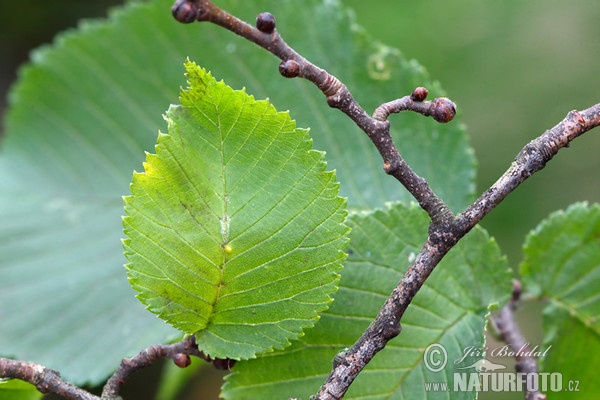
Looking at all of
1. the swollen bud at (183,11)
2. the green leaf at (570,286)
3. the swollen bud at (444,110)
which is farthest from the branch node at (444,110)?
the green leaf at (570,286)

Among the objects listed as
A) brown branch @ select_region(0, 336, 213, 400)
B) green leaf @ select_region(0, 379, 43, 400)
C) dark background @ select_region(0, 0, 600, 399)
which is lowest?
green leaf @ select_region(0, 379, 43, 400)

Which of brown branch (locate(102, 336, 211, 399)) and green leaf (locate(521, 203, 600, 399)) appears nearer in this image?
brown branch (locate(102, 336, 211, 399))

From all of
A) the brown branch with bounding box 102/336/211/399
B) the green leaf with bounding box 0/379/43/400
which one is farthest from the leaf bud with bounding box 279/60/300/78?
the green leaf with bounding box 0/379/43/400

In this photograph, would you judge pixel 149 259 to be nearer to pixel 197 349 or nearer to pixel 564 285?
pixel 197 349

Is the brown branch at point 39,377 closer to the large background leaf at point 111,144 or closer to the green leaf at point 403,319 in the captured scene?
the green leaf at point 403,319

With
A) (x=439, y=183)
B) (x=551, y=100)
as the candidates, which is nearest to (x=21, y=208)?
(x=439, y=183)

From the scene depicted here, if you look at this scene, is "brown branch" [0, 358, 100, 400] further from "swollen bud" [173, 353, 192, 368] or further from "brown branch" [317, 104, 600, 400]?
"brown branch" [317, 104, 600, 400]

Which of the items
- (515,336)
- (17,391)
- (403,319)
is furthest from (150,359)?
(515,336)

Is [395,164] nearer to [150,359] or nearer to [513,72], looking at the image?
[150,359]
